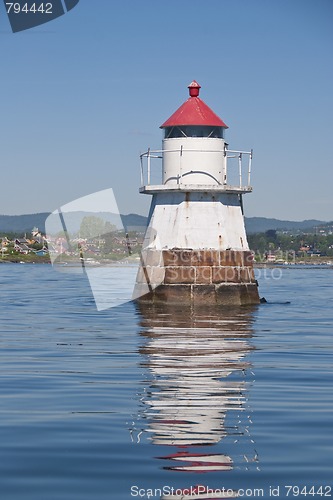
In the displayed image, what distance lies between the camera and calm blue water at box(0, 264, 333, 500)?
25.8 ft

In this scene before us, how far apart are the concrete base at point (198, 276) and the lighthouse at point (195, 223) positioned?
25 millimetres

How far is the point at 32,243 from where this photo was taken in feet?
543

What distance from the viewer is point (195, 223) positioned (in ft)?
84.0

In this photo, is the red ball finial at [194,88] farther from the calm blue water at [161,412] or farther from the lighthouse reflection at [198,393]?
the calm blue water at [161,412]

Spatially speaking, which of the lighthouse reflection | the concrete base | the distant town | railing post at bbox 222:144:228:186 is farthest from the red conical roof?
the distant town

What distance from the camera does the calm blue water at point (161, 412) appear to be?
25.8 ft

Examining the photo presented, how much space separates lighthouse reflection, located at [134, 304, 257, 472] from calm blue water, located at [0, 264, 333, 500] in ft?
0.07

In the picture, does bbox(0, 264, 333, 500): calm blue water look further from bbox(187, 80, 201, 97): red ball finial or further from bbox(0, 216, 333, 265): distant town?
bbox(0, 216, 333, 265): distant town

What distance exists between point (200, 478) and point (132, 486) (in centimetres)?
57

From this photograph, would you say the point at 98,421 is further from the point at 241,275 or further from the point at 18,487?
the point at 241,275

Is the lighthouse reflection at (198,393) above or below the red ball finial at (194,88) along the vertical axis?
below

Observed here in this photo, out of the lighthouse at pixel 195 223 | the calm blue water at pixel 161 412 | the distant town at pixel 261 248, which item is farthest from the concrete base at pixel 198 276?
the distant town at pixel 261 248

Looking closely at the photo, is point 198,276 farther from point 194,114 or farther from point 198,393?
point 198,393

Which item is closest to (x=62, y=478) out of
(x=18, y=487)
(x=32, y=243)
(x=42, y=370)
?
(x=18, y=487)
